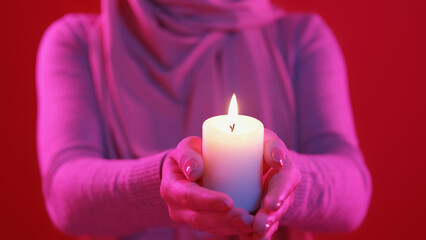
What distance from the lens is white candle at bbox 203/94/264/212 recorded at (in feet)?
1.93

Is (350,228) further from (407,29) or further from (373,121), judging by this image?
(407,29)

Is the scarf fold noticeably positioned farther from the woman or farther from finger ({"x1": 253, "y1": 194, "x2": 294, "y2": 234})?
finger ({"x1": 253, "y1": 194, "x2": 294, "y2": 234})

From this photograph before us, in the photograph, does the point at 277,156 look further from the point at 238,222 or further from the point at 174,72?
the point at 174,72

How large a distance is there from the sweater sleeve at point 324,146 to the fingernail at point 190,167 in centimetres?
29

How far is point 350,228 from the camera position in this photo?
3.28 feet

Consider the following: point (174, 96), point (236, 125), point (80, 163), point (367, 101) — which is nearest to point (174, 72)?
point (174, 96)

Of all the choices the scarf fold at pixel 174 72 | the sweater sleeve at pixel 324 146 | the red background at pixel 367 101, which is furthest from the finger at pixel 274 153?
the red background at pixel 367 101

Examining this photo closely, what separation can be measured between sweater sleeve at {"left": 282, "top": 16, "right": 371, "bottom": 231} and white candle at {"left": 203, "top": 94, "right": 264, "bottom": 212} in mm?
244

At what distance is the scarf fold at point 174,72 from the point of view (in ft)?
3.34

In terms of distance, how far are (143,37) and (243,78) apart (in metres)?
0.24

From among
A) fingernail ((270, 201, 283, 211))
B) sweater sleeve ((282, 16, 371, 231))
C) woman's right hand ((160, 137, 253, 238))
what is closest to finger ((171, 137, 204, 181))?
woman's right hand ((160, 137, 253, 238))

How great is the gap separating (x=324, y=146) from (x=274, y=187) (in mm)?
423

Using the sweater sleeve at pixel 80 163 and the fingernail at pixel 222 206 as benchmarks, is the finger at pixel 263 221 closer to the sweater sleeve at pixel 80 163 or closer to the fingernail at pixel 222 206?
the fingernail at pixel 222 206

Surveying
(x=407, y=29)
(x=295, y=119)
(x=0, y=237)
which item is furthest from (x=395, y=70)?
(x=0, y=237)
